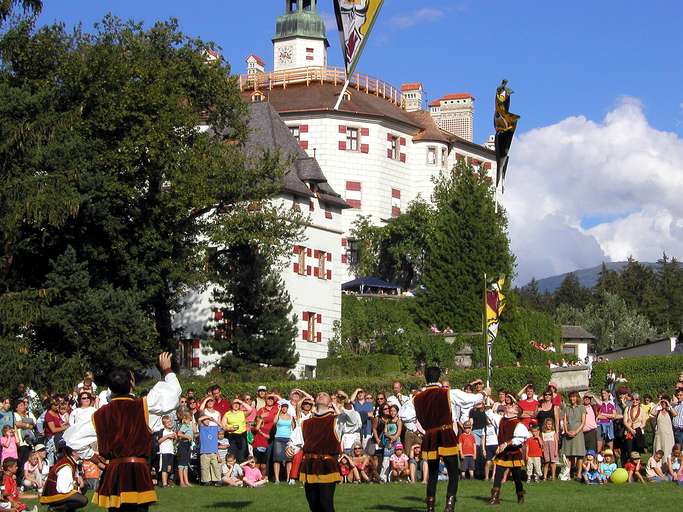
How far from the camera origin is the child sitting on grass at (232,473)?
26297 mm

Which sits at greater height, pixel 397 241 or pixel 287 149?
pixel 287 149

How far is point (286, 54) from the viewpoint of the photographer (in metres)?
99.4

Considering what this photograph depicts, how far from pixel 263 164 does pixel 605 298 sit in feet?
204

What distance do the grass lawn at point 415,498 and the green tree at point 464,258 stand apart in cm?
4410

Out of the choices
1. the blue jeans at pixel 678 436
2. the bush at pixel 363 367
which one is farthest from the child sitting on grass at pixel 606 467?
the bush at pixel 363 367

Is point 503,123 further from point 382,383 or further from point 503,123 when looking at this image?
point 382,383

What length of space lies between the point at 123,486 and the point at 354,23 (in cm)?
1969

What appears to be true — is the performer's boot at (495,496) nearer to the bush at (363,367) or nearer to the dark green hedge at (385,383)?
the dark green hedge at (385,383)

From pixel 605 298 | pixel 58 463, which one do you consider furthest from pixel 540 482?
pixel 605 298

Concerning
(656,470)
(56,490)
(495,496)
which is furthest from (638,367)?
(56,490)

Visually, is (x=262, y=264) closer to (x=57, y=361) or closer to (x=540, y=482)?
(x=57, y=361)

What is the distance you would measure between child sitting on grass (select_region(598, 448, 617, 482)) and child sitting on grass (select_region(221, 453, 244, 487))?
716cm

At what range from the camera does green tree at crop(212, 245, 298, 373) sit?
5306 centimetres

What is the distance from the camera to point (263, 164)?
52.5 meters
